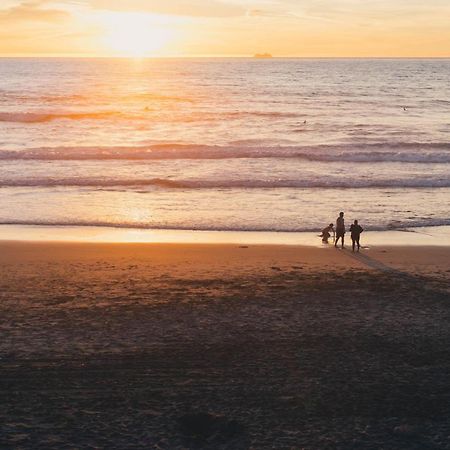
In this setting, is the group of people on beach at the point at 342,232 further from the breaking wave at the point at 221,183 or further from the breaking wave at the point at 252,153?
the breaking wave at the point at 252,153

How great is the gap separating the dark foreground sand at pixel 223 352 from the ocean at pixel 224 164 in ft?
20.6

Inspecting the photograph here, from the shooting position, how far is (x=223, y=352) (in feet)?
39.9

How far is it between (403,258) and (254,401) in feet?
32.3

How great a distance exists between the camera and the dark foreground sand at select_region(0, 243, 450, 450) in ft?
31.4

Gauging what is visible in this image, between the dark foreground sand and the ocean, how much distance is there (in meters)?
6.27

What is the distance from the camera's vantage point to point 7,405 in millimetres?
10125

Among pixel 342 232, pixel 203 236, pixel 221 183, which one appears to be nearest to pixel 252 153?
pixel 221 183

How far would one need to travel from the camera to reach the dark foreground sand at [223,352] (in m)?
9.59

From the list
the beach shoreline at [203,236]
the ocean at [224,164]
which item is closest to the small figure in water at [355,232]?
the beach shoreline at [203,236]

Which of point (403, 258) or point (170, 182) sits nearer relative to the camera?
point (403, 258)

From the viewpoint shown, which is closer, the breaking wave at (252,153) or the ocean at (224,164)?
the ocean at (224,164)

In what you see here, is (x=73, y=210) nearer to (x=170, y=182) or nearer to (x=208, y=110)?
(x=170, y=182)

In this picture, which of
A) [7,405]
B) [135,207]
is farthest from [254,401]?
[135,207]

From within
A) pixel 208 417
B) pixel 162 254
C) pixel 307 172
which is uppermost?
pixel 307 172
